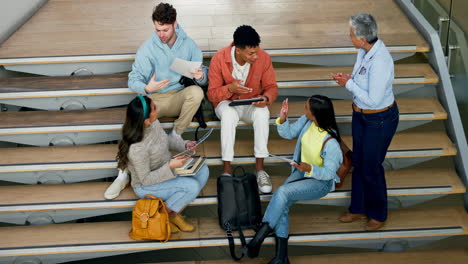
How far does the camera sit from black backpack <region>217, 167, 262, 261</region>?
4.25 metres

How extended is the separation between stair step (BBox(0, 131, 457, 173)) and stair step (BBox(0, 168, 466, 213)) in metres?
0.15

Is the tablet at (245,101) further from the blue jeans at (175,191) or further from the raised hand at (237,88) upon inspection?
the blue jeans at (175,191)

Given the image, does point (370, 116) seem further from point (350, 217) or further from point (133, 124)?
point (133, 124)

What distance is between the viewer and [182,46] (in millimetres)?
4523

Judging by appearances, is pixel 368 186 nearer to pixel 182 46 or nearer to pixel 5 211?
pixel 182 46

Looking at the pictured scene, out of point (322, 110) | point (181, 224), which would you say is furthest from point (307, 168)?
point (181, 224)

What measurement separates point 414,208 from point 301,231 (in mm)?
960

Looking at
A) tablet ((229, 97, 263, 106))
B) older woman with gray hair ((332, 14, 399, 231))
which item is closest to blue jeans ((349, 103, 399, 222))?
older woman with gray hair ((332, 14, 399, 231))

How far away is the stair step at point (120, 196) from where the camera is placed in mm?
4410

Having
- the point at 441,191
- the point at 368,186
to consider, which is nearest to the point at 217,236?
the point at 368,186

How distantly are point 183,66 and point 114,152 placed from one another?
0.91 meters

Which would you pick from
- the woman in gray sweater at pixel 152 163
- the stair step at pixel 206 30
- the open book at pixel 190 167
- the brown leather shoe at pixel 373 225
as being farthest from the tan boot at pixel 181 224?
the stair step at pixel 206 30

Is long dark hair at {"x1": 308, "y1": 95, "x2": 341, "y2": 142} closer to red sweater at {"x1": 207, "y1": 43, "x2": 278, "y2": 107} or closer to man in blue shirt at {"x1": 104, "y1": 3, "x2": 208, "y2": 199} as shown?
red sweater at {"x1": 207, "y1": 43, "x2": 278, "y2": 107}

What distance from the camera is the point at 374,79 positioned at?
3.74 meters
